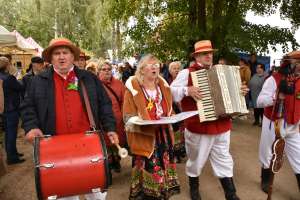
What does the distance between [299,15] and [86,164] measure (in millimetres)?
9294

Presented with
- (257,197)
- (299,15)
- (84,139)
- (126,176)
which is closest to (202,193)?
(257,197)

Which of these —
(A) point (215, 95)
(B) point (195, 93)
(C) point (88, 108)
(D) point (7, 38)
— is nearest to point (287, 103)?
(A) point (215, 95)

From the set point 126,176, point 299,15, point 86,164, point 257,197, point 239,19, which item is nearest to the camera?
point 86,164

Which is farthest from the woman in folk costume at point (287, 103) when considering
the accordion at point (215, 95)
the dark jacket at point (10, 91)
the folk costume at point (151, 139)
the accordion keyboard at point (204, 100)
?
the dark jacket at point (10, 91)

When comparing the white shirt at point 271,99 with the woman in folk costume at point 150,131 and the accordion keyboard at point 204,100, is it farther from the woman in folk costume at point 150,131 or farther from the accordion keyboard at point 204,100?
the woman in folk costume at point 150,131

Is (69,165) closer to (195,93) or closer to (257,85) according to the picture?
(195,93)

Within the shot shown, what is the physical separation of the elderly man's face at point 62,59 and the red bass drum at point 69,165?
0.63 metres

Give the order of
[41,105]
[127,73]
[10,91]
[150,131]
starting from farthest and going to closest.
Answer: [127,73], [10,91], [150,131], [41,105]

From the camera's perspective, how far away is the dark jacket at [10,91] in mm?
6754

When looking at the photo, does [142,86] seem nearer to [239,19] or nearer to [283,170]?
[283,170]

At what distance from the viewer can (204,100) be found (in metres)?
A: 4.34

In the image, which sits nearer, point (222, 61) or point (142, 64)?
point (142, 64)

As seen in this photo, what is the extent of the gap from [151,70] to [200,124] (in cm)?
92

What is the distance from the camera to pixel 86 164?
3.06m
